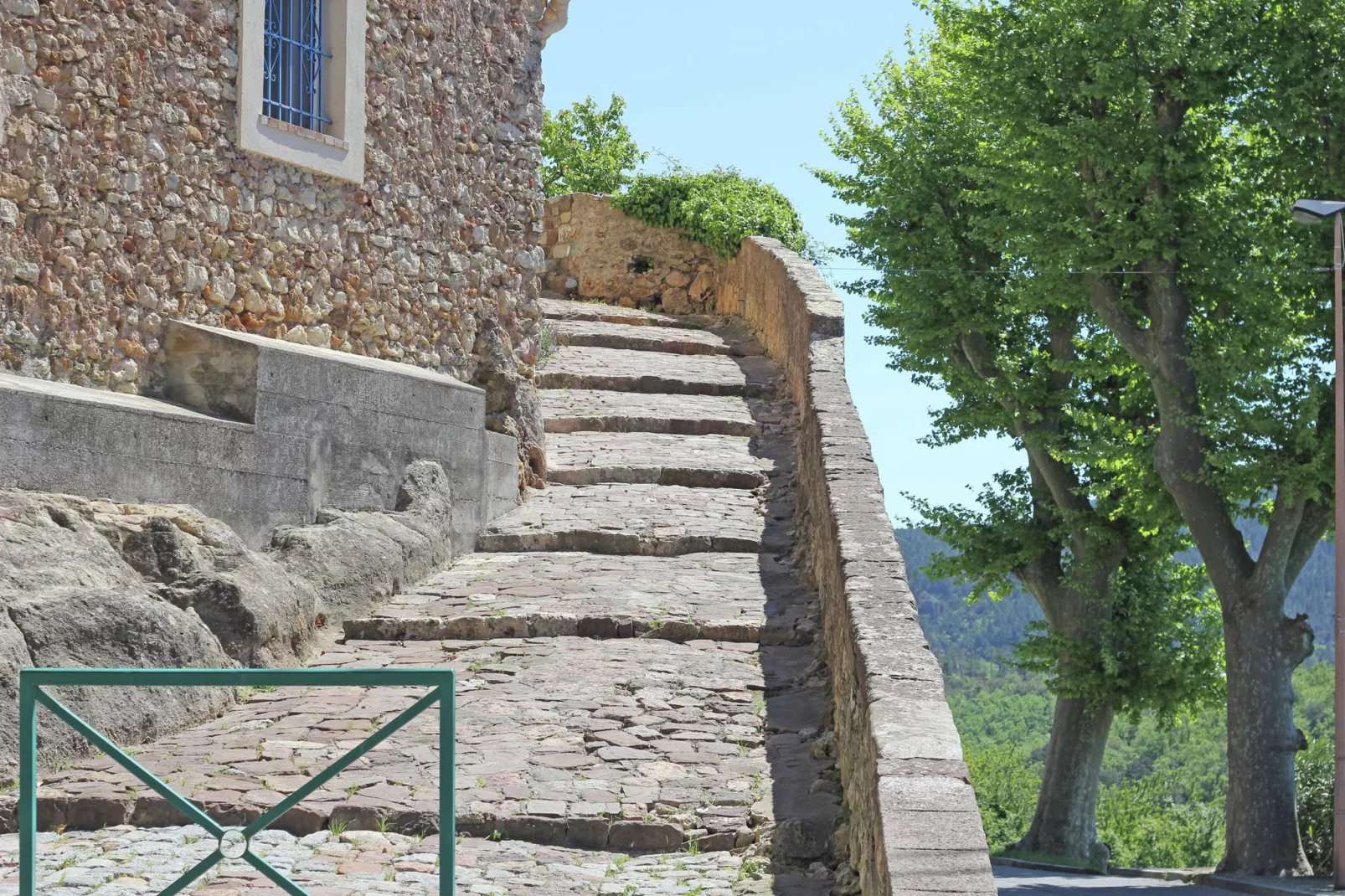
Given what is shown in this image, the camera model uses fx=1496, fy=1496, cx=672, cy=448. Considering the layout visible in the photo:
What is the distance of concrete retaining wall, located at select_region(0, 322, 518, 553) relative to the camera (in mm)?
7570

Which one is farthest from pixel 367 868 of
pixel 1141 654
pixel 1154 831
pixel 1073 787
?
pixel 1154 831

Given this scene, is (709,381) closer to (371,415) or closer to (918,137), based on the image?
(371,415)

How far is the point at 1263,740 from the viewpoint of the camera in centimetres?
1789

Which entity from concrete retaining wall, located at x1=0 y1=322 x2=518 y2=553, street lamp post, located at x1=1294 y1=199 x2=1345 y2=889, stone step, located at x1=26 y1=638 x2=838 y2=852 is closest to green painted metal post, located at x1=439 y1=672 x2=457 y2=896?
stone step, located at x1=26 y1=638 x2=838 y2=852

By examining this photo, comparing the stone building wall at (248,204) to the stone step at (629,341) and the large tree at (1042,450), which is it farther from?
the large tree at (1042,450)

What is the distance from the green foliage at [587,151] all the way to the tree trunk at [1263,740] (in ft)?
36.0

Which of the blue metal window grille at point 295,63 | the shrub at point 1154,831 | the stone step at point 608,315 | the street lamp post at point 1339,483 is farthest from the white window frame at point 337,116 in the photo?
the shrub at point 1154,831

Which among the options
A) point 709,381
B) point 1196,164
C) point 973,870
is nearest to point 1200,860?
point 1196,164

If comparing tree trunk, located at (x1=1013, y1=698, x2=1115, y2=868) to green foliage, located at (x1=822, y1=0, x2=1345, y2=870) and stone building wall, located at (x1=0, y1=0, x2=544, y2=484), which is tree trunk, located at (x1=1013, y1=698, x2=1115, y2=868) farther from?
stone building wall, located at (x1=0, y1=0, x2=544, y2=484)

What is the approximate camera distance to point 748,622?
8.62 metres

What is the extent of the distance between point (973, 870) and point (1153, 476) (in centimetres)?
1550

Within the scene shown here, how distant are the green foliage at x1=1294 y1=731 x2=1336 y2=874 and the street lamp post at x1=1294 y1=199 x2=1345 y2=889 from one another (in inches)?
178

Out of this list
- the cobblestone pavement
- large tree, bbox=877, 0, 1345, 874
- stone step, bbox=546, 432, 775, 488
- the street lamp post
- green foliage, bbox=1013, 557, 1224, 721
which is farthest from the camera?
green foliage, bbox=1013, 557, 1224, 721

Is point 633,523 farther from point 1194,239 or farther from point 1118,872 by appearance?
point 1118,872
